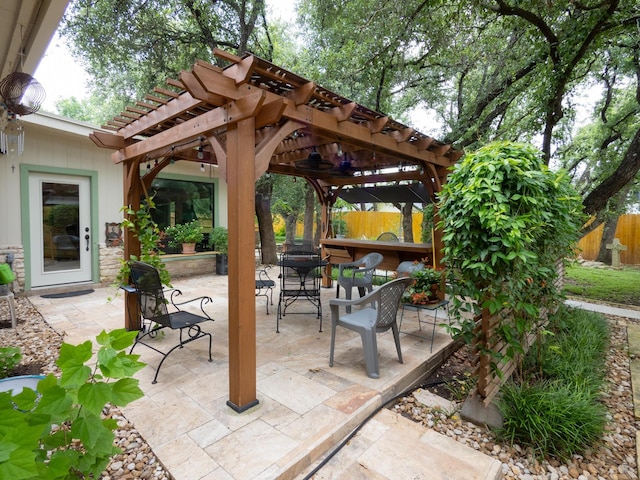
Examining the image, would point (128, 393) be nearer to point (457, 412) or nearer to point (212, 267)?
point (457, 412)

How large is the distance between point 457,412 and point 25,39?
487 centimetres

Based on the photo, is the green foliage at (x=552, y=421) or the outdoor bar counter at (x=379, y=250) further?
the outdoor bar counter at (x=379, y=250)

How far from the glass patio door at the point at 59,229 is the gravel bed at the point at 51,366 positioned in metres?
0.70

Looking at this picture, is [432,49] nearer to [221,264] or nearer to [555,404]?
[555,404]

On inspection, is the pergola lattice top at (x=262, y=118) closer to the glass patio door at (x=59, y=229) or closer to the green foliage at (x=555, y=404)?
the green foliage at (x=555, y=404)

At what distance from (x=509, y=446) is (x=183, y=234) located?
6990mm

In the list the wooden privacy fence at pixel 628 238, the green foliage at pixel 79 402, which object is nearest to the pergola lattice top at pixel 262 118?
the green foliage at pixel 79 402

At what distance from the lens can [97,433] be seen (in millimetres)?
1052

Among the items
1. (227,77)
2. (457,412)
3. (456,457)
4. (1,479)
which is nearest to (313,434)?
(456,457)

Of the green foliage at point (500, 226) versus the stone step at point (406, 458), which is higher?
the green foliage at point (500, 226)

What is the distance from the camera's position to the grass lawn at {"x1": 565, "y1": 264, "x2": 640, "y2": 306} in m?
6.23

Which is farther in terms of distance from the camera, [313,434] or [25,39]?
[25,39]

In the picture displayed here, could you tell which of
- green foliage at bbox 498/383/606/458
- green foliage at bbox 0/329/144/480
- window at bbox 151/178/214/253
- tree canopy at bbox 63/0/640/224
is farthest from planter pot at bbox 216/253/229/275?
green foliage at bbox 0/329/144/480

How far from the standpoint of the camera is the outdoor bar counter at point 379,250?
5363 mm
